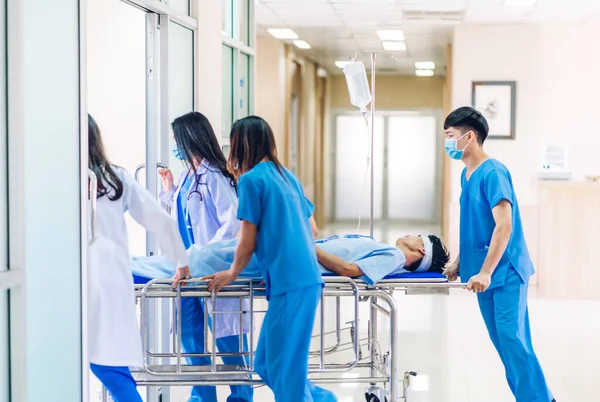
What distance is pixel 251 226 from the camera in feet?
10.4

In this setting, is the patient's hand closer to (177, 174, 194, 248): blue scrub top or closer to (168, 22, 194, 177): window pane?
(177, 174, 194, 248): blue scrub top

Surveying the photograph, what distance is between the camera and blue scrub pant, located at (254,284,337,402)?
317 cm

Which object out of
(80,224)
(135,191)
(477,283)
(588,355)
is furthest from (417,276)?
(588,355)

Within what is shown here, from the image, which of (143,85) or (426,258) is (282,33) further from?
(426,258)

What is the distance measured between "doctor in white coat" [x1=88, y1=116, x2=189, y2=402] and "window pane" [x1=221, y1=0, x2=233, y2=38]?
244 centimetres

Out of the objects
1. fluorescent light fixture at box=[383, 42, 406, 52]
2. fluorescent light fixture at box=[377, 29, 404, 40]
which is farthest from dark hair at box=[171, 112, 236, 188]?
fluorescent light fixture at box=[383, 42, 406, 52]

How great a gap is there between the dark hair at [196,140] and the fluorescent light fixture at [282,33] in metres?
5.50

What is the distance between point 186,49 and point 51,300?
90.2 inches

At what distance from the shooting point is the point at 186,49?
15.1 feet

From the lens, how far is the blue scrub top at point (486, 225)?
Answer: 365 centimetres

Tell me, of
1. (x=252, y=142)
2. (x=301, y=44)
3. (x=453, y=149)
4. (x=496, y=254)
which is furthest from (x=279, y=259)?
(x=301, y=44)

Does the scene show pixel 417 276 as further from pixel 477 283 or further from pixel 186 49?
pixel 186 49

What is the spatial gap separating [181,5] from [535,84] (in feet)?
15.6

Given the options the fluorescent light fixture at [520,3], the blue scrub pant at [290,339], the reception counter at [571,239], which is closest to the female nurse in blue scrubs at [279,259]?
the blue scrub pant at [290,339]
